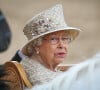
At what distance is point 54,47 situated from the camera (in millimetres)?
3949

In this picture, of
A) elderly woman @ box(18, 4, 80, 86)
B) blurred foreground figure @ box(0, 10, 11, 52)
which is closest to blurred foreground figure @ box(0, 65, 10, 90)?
blurred foreground figure @ box(0, 10, 11, 52)

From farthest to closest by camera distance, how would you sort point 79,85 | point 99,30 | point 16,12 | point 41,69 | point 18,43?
point 99,30 < point 16,12 < point 18,43 < point 41,69 < point 79,85

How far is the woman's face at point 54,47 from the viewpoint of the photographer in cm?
387

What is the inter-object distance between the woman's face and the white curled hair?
233cm

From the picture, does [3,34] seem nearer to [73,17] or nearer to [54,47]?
[54,47]

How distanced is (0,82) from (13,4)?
9.00m

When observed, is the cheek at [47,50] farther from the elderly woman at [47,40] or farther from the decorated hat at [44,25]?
the decorated hat at [44,25]

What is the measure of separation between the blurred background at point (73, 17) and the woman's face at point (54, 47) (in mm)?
6477

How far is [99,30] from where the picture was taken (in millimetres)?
11898

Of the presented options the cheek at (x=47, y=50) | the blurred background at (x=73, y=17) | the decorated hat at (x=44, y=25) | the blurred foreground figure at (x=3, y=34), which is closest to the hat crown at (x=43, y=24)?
the decorated hat at (x=44, y=25)

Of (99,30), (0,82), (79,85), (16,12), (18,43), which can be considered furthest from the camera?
(99,30)

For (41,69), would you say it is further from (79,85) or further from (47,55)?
(79,85)

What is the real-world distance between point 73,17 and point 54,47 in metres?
7.80

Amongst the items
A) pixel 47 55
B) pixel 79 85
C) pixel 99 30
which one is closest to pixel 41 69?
pixel 47 55
